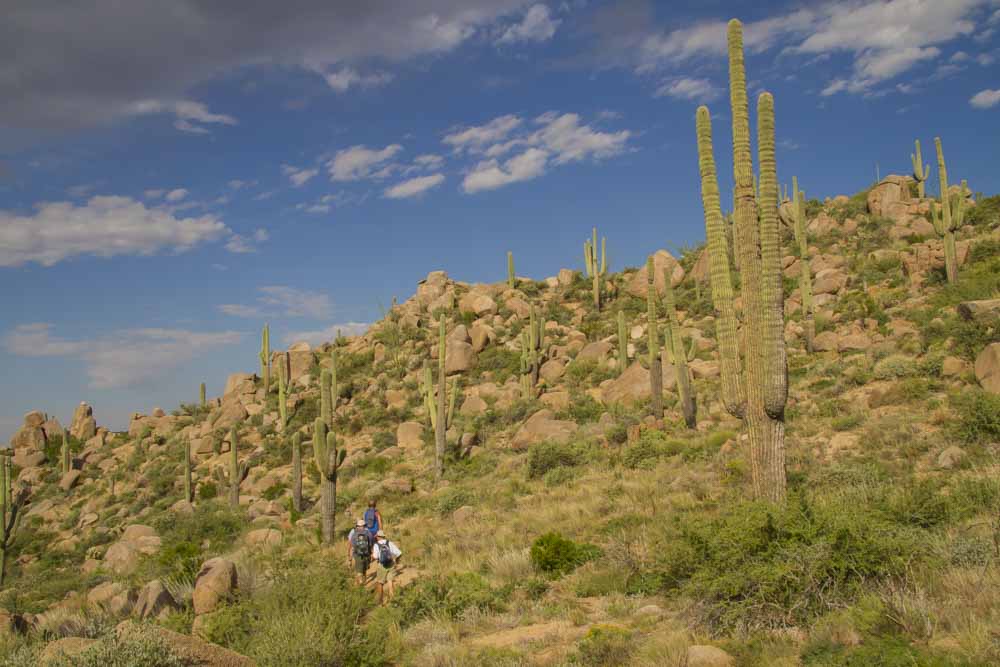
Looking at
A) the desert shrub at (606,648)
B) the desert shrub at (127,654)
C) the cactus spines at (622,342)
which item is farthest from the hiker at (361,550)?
the cactus spines at (622,342)

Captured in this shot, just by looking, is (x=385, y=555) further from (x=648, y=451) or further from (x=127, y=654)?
(x=648, y=451)

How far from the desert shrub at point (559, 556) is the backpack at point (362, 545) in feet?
10.0

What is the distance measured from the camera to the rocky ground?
6027mm

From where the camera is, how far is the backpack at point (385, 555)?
11.2 meters

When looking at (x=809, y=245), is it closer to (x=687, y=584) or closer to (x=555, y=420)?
(x=555, y=420)

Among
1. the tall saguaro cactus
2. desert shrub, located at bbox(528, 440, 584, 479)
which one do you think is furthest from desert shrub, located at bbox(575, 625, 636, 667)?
desert shrub, located at bbox(528, 440, 584, 479)

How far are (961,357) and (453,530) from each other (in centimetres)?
1422

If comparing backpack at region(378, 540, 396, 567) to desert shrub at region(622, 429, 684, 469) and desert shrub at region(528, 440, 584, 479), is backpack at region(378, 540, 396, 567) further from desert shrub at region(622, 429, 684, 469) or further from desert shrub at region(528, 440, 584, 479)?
desert shrub at region(528, 440, 584, 479)

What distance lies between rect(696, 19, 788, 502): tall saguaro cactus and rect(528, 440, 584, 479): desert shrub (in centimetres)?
929

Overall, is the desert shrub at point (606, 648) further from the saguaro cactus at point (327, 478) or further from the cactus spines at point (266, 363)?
the cactus spines at point (266, 363)

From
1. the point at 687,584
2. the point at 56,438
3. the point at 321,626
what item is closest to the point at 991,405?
the point at 687,584

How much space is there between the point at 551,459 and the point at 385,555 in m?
7.60

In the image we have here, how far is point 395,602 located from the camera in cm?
889

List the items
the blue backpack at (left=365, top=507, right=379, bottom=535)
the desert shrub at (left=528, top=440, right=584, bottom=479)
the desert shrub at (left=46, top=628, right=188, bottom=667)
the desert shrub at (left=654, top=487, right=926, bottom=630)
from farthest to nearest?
the desert shrub at (left=528, top=440, right=584, bottom=479) < the blue backpack at (left=365, top=507, right=379, bottom=535) < the desert shrub at (left=654, top=487, right=926, bottom=630) < the desert shrub at (left=46, top=628, right=188, bottom=667)
